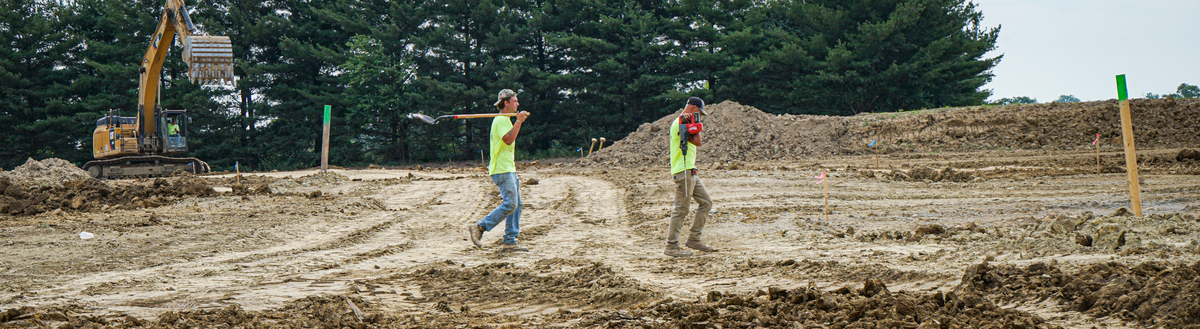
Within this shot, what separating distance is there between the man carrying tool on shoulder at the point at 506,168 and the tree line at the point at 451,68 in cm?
2423

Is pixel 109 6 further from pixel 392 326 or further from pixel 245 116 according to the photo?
pixel 392 326

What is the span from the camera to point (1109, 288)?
4.16 m

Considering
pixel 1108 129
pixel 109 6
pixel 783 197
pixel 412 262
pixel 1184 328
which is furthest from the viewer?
pixel 109 6

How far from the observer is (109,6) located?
110ft

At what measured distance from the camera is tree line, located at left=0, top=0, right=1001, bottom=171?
3173cm

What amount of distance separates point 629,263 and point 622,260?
22 cm

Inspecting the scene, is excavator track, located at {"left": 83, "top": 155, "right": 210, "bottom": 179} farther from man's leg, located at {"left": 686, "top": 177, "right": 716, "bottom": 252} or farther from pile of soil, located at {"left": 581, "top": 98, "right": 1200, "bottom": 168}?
man's leg, located at {"left": 686, "top": 177, "right": 716, "bottom": 252}

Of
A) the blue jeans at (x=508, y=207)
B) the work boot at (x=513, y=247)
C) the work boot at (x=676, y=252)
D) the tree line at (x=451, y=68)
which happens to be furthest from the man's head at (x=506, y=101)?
the tree line at (x=451, y=68)

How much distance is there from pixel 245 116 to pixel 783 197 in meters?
30.7

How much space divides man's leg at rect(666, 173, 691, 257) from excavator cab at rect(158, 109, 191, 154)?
21.0m

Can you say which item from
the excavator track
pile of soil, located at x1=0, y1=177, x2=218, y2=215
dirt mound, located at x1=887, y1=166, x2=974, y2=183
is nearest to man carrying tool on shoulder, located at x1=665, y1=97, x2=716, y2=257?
dirt mound, located at x1=887, y1=166, x2=974, y2=183

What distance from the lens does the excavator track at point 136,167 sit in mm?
22859

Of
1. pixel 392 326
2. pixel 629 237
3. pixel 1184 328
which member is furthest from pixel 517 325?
pixel 629 237

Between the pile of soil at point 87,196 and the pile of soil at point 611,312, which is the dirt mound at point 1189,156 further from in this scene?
the pile of soil at point 87,196
